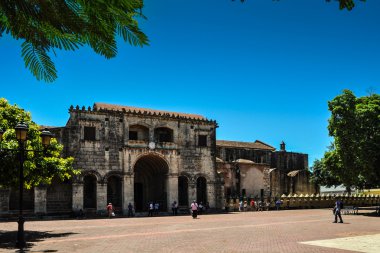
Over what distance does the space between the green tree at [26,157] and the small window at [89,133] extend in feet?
46.9

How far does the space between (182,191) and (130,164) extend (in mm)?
6588

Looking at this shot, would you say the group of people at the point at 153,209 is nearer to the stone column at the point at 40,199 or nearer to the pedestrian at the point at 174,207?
the pedestrian at the point at 174,207

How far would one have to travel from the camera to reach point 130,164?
122ft

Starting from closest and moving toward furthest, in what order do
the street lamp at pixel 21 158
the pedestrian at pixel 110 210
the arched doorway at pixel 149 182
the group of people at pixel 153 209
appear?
the street lamp at pixel 21 158 < the pedestrian at pixel 110 210 < the group of people at pixel 153 209 < the arched doorway at pixel 149 182

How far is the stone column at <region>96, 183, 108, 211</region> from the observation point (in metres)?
35.1

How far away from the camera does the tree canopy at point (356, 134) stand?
32.1 m

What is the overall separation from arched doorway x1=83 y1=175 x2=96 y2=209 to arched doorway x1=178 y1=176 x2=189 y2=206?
8428 mm

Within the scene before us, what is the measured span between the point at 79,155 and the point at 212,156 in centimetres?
1287

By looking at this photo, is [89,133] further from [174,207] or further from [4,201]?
[174,207]

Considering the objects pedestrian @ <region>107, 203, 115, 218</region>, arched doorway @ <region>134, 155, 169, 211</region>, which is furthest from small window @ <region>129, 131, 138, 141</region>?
pedestrian @ <region>107, 203, 115, 218</region>

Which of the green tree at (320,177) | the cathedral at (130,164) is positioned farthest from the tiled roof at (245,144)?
the cathedral at (130,164)

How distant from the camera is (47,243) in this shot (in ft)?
51.5

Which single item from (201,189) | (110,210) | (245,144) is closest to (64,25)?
(110,210)

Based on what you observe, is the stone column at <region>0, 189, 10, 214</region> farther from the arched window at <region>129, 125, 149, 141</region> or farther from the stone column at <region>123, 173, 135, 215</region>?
the arched window at <region>129, 125, 149, 141</region>
